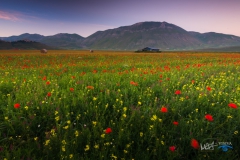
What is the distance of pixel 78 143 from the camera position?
2.65m

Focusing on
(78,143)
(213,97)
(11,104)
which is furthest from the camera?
(213,97)

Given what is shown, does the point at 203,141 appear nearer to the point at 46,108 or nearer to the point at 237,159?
the point at 237,159

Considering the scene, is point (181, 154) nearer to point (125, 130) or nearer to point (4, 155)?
point (125, 130)

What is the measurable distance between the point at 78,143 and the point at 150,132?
1.19 metres

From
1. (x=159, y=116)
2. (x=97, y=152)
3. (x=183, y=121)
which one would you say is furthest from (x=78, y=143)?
(x=183, y=121)

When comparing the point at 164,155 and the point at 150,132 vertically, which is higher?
the point at 150,132

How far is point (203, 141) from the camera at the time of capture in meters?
2.72

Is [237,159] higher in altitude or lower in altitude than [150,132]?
lower

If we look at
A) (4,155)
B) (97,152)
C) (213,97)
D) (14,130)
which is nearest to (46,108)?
(14,130)

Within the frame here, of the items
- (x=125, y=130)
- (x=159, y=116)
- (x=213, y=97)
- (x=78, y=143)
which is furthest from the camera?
(x=213, y=97)

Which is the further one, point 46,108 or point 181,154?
point 46,108

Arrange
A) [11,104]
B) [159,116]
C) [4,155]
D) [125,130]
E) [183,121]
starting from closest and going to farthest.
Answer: [4,155]
[125,130]
[183,121]
[159,116]
[11,104]

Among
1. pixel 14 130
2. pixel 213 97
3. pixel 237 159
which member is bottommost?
pixel 237 159

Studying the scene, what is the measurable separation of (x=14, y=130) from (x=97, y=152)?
1554 mm
